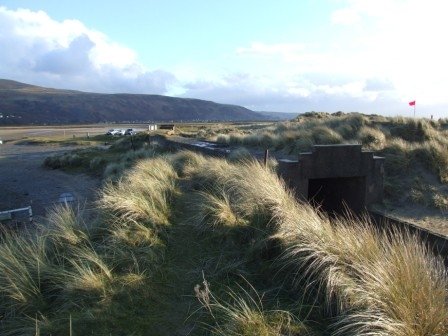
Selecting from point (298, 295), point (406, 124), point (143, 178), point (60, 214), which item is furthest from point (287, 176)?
point (406, 124)

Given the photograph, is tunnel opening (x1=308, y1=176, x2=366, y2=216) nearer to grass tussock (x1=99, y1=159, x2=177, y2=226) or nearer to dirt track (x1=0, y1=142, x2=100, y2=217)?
grass tussock (x1=99, y1=159, x2=177, y2=226)

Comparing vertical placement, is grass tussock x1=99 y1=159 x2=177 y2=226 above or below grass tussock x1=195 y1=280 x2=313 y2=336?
above

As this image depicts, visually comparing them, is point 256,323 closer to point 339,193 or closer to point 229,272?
point 229,272

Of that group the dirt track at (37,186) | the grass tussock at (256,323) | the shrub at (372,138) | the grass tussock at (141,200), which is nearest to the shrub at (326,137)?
the shrub at (372,138)

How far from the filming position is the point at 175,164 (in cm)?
1570

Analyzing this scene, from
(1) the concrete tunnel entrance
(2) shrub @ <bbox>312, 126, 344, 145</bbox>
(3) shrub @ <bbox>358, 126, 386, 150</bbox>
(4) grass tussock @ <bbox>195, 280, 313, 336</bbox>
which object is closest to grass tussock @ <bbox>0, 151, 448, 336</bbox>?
(4) grass tussock @ <bbox>195, 280, 313, 336</bbox>

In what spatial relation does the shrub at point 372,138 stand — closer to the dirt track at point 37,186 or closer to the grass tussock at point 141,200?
the grass tussock at point 141,200

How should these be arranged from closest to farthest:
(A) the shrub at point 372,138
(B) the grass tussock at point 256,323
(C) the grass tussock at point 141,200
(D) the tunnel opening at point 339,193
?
1. (B) the grass tussock at point 256,323
2. (C) the grass tussock at point 141,200
3. (D) the tunnel opening at point 339,193
4. (A) the shrub at point 372,138

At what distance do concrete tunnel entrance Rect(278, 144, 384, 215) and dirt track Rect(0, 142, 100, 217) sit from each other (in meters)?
8.52

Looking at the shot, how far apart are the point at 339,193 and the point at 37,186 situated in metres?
18.2

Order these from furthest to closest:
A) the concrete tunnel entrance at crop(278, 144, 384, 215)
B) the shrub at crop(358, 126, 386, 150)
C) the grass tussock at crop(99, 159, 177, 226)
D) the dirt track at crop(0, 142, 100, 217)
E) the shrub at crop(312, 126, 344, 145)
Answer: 1. the dirt track at crop(0, 142, 100, 217)
2. the shrub at crop(312, 126, 344, 145)
3. the shrub at crop(358, 126, 386, 150)
4. the concrete tunnel entrance at crop(278, 144, 384, 215)
5. the grass tussock at crop(99, 159, 177, 226)

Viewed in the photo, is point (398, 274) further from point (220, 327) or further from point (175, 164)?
point (175, 164)

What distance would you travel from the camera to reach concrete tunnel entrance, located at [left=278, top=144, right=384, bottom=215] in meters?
12.1

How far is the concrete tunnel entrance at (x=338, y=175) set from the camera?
39.7ft
